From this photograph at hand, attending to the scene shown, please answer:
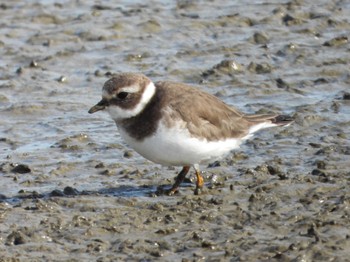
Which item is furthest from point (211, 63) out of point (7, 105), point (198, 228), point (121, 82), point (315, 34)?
point (198, 228)

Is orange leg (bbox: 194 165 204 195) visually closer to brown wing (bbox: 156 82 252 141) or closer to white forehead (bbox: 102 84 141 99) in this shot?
brown wing (bbox: 156 82 252 141)

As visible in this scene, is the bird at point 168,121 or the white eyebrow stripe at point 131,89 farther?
the white eyebrow stripe at point 131,89

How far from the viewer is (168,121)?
946 cm

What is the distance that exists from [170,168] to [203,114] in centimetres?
119

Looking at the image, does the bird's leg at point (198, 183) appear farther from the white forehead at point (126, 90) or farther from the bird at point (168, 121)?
the white forehead at point (126, 90)

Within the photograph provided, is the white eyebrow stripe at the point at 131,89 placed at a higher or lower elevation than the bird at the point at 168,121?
higher

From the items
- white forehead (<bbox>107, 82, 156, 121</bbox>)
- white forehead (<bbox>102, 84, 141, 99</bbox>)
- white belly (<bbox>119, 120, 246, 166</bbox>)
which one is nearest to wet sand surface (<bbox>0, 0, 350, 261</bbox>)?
white belly (<bbox>119, 120, 246, 166</bbox>)

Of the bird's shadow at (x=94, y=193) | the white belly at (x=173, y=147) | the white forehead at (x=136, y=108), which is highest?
the white forehead at (x=136, y=108)

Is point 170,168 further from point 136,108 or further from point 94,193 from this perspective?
point 136,108

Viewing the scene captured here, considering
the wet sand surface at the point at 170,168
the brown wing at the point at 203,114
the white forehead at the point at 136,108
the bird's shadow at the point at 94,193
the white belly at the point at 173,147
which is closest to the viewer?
the wet sand surface at the point at 170,168

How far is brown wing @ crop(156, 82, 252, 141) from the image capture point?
31.7 ft

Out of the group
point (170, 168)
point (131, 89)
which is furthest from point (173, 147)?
point (170, 168)

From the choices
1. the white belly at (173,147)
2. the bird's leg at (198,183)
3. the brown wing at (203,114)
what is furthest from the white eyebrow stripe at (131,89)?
the bird's leg at (198,183)

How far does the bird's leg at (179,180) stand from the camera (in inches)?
397
